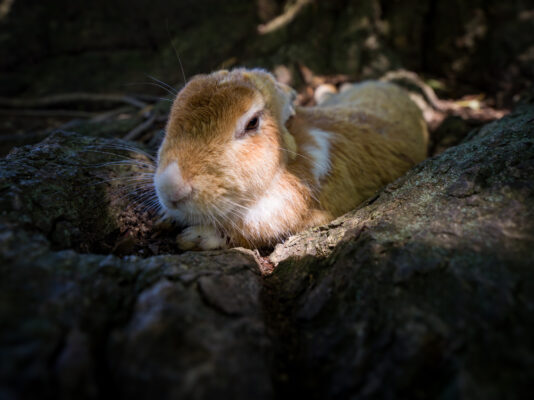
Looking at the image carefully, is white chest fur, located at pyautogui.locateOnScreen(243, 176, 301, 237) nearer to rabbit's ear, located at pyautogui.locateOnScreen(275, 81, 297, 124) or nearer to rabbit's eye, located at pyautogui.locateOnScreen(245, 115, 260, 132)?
rabbit's eye, located at pyautogui.locateOnScreen(245, 115, 260, 132)

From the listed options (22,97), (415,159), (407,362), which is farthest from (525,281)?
(22,97)

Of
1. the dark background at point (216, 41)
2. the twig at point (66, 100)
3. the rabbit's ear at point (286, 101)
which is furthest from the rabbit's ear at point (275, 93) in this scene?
the twig at point (66, 100)

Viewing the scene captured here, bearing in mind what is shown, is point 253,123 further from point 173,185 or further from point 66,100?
point 66,100

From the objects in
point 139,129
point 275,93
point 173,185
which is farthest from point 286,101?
point 139,129

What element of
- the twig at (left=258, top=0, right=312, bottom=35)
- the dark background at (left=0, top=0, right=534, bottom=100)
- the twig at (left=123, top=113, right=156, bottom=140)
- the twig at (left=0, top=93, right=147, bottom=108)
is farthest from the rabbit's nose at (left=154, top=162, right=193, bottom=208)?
the twig at (left=258, top=0, right=312, bottom=35)

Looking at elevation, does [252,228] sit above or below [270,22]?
below

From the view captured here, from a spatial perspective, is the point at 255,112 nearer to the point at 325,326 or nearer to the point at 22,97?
the point at 325,326

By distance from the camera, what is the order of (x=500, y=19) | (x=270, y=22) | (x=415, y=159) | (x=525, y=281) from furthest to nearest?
1. (x=270, y=22)
2. (x=500, y=19)
3. (x=415, y=159)
4. (x=525, y=281)
